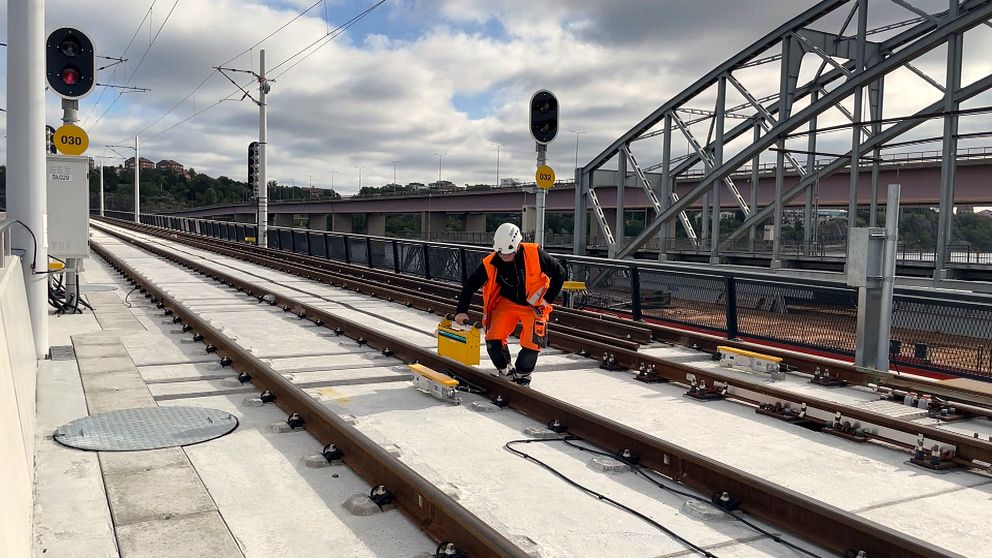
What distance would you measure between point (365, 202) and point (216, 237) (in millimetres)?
52805

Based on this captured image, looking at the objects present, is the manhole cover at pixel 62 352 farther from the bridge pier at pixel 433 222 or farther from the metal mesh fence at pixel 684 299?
the bridge pier at pixel 433 222

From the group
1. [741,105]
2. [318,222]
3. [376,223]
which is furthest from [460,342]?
[318,222]

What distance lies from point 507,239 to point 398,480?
3728 mm

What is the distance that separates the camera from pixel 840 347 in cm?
1146

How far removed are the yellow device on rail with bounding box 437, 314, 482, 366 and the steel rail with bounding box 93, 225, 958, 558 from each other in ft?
0.89

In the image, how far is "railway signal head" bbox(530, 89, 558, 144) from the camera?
46.3 feet

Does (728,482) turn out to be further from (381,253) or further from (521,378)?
(381,253)

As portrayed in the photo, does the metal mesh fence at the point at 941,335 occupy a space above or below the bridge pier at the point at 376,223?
below

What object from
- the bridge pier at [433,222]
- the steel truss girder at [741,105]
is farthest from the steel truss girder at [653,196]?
the bridge pier at [433,222]

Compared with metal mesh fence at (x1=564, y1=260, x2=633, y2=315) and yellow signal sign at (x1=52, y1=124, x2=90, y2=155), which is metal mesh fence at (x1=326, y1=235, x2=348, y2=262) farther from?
yellow signal sign at (x1=52, y1=124, x2=90, y2=155)

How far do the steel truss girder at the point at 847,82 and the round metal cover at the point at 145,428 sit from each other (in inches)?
1245

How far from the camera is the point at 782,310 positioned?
1220 cm

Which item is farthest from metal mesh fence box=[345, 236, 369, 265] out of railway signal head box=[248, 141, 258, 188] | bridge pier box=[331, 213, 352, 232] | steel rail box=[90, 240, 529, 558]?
bridge pier box=[331, 213, 352, 232]

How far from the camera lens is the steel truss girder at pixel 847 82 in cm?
2964
